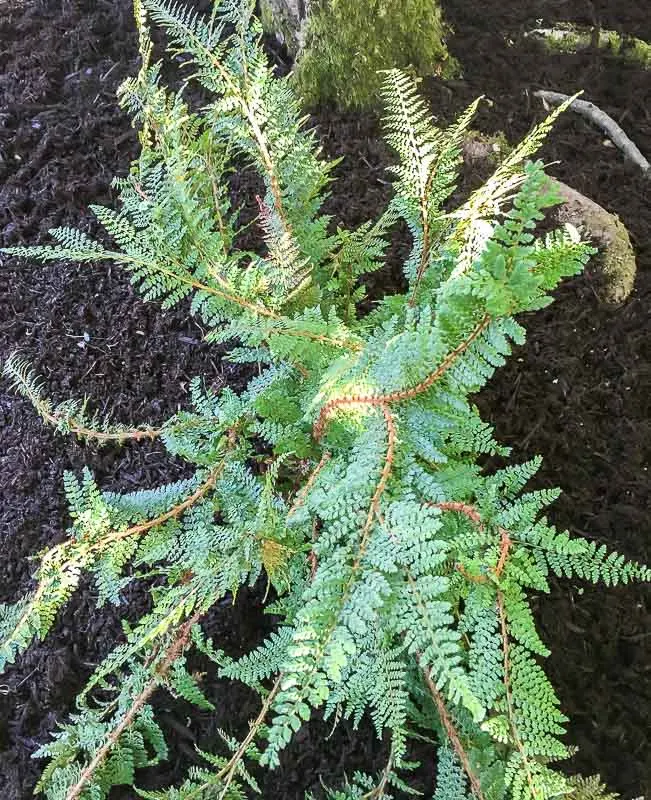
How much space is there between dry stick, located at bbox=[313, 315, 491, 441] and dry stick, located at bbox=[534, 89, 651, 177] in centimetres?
138

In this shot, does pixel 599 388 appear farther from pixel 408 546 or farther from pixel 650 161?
pixel 408 546

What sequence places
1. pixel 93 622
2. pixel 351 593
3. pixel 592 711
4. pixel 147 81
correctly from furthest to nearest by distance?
pixel 93 622
pixel 592 711
pixel 147 81
pixel 351 593

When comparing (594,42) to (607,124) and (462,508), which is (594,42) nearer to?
(607,124)

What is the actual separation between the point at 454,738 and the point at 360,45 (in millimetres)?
1588

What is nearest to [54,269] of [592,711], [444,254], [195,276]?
[195,276]

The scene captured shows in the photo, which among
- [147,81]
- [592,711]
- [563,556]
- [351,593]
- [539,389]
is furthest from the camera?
[539,389]

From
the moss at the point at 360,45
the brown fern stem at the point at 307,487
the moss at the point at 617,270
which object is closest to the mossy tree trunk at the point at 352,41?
the moss at the point at 360,45

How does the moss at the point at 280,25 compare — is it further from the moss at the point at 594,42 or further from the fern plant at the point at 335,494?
the fern plant at the point at 335,494

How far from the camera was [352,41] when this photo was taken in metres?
1.80

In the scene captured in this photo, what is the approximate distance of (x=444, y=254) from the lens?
1.06 metres

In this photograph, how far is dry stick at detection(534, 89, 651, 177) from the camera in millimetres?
1894

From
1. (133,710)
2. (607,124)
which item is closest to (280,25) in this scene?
(607,124)

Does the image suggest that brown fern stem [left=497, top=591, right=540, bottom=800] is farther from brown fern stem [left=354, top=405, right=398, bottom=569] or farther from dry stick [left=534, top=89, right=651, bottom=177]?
dry stick [left=534, top=89, right=651, bottom=177]

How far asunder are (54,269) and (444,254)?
3.81 feet
